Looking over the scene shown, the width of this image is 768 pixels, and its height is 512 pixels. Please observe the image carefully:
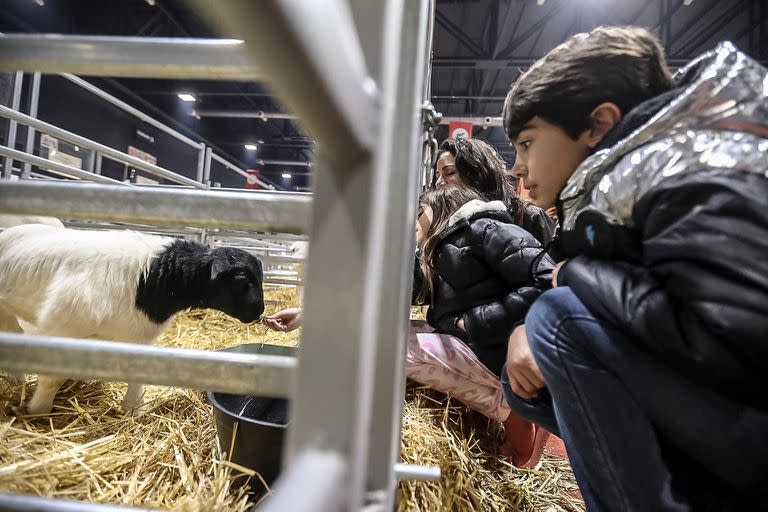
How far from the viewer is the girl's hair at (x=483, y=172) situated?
1686mm

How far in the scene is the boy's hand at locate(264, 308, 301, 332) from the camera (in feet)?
5.46

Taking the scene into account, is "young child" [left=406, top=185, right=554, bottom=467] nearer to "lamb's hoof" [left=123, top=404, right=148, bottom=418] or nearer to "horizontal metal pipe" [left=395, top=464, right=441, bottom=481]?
"horizontal metal pipe" [left=395, top=464, right=441, bottom=481]

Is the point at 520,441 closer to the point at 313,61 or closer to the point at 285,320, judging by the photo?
the point at 285,320

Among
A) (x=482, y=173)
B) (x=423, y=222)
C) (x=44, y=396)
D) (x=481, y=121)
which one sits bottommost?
(x=44, y=396)

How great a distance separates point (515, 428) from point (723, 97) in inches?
46.0

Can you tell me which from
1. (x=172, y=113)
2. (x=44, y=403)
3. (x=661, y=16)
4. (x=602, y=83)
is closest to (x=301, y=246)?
(x=44, y=403)

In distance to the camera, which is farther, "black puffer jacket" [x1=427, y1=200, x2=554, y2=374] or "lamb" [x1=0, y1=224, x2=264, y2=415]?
"lamb" [x1=0, y1=224, x2=264, y2=415]

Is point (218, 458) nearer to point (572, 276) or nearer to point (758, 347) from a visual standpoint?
point (572, 276)

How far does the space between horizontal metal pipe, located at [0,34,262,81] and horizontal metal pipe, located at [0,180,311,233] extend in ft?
0.61

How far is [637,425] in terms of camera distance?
0.69 m

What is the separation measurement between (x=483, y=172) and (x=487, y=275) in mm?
542

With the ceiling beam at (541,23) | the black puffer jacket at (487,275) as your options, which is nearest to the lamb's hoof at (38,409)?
the black puffer jacket at (487,275)

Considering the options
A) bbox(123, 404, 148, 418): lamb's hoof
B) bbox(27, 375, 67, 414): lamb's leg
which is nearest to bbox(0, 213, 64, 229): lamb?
bbox(27, 375, 67, 414): lamb's leg

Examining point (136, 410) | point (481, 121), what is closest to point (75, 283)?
point (136, 410)
